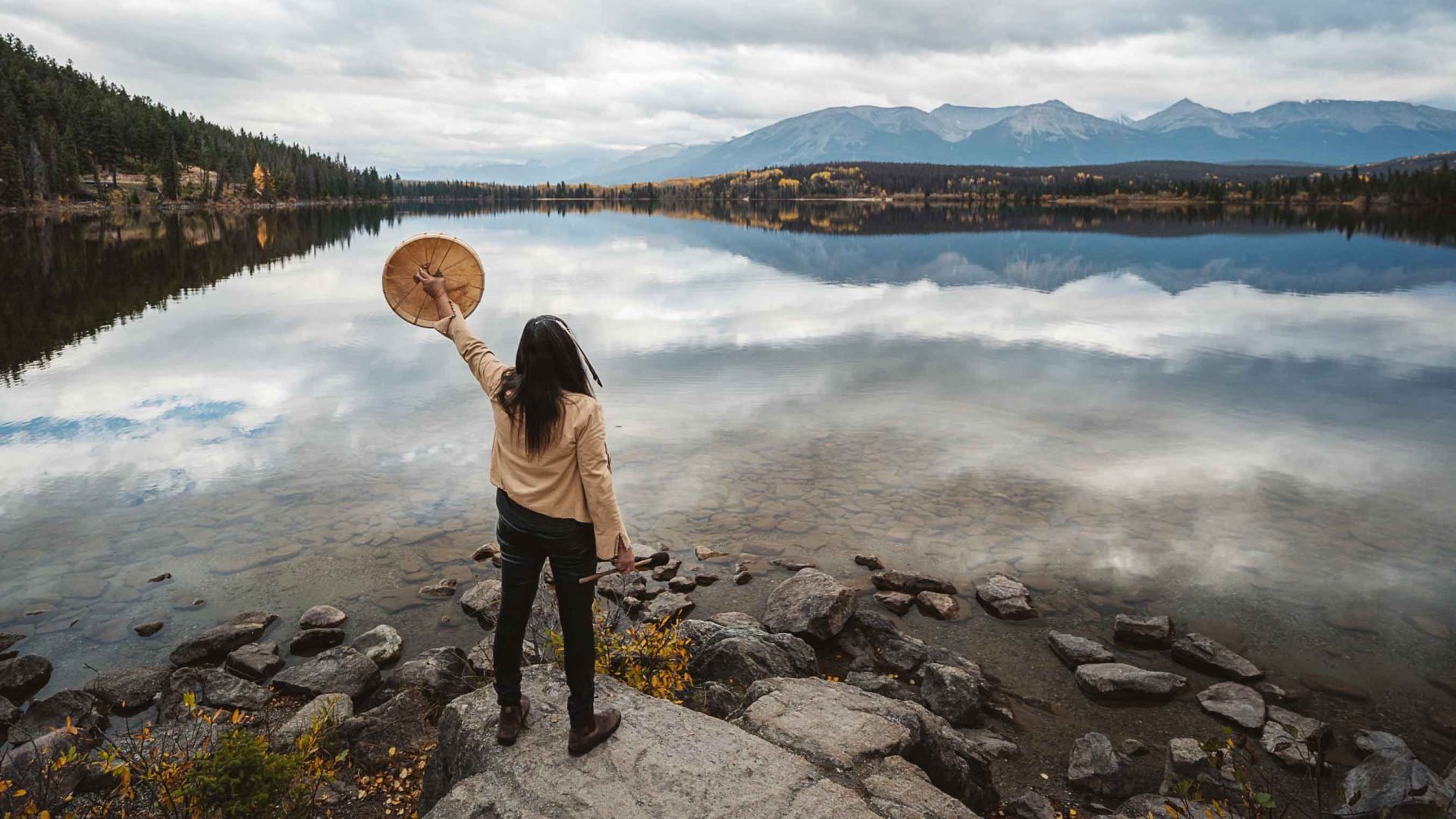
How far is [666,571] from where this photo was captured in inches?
509

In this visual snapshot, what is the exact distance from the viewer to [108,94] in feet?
566

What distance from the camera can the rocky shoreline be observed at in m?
6.14

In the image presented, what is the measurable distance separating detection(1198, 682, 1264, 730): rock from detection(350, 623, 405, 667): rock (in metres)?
10.3

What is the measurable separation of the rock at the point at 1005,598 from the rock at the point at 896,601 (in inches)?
44.0

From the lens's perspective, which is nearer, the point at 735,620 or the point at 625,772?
the point at 625,772

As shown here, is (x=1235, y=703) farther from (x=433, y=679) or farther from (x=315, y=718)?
(x=315, y=718)

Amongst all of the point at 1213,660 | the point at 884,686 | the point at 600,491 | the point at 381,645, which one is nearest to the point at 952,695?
the point at 884,686

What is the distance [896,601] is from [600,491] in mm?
7370

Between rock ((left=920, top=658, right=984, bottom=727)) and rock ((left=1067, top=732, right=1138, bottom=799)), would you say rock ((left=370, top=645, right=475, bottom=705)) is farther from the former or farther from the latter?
rock ((left=1067, top=732, right=1138, bottom=799))

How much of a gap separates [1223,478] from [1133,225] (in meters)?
123

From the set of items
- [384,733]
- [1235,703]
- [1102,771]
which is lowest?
[1235,703]

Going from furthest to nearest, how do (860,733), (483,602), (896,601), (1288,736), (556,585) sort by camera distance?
(896,601), (483,602), (1288,736), (860,733), (556,585)

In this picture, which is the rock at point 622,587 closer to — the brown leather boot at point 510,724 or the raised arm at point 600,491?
the brown leather boot at point 510,724

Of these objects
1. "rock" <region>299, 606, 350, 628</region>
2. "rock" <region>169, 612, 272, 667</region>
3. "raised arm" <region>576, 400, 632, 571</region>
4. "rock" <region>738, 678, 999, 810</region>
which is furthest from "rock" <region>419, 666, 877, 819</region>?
"rock" <region>169, 612, 272, 667</region>
